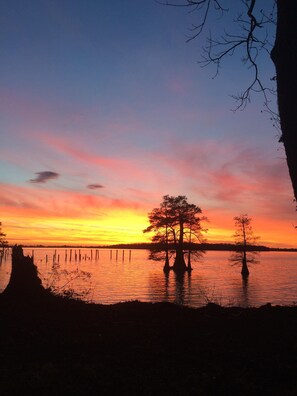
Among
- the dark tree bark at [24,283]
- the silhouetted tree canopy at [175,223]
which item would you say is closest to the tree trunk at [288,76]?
the dark tree bark at [24,283]

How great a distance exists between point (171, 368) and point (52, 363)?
1.57 m

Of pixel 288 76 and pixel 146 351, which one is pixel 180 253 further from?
pixel 288 76

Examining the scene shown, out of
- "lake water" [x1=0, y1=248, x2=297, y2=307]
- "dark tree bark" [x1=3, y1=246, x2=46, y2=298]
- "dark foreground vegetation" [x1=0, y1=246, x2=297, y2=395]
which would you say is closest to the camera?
"dark foreground vegetation" [x1=0, y1=246, x2=297, y2=395]

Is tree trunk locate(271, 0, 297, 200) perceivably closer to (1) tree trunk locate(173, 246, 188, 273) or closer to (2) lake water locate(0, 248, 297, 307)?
(2) lake water locate(0, 248, 297, 307)

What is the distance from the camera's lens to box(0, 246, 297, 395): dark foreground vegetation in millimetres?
4473

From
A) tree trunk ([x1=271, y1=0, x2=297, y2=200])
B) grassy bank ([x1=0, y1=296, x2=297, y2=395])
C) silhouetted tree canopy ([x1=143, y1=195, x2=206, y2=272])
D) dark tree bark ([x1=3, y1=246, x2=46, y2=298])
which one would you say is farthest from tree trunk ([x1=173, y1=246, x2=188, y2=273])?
tree trunk ([x1=271, y1=0, x2=297, y2=200])

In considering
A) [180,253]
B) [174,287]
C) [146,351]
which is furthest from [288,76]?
[180,253]

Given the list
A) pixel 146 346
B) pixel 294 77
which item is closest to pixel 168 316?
pixel 146 346

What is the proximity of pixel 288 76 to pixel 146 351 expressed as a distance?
422 centimetres

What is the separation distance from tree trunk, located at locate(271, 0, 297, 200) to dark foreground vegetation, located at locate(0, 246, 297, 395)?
2.48 m

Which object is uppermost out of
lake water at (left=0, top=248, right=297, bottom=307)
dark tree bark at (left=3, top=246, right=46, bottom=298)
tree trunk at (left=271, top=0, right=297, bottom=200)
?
tree trunk at (left=271, top=0, right=297, bottom=200)

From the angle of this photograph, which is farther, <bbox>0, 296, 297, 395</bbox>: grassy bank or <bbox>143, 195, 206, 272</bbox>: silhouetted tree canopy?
<bbox>143, 195, 206, 272</bbox>: silhouetted tree canopy

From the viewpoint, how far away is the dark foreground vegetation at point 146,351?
4473 millimetres

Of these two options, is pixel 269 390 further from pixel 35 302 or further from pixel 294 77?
pixel 35 302
